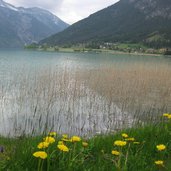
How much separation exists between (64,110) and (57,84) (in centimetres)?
747

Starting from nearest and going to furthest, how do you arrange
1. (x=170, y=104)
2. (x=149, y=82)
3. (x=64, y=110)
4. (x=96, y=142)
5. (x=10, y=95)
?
(x=96, y=142)
(x=64, y=110)
(x=170, y=104)
(x=10, y=95)
(x=149, y=82)

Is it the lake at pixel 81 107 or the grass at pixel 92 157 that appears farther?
the lake at pixel 81 107

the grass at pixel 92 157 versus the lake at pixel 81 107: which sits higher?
the grass at pixel 92 157

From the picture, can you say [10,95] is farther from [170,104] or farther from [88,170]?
[88,170]

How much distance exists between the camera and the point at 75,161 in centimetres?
460

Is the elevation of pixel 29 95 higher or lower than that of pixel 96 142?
lower

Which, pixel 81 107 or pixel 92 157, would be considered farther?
pixel 81 107

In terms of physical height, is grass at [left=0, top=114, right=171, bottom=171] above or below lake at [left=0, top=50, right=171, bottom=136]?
above

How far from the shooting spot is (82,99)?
66.5 feet

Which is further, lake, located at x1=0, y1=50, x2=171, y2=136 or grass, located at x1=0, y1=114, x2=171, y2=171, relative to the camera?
lake, located at x1=0, y1=50, x2=171, y2=136

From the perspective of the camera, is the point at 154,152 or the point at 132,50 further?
the point at 132,50

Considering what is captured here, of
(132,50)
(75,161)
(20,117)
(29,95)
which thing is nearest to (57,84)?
(29,95)

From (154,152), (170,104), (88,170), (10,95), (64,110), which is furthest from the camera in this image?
(10,95)

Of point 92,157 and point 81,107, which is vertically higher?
point 92,157
